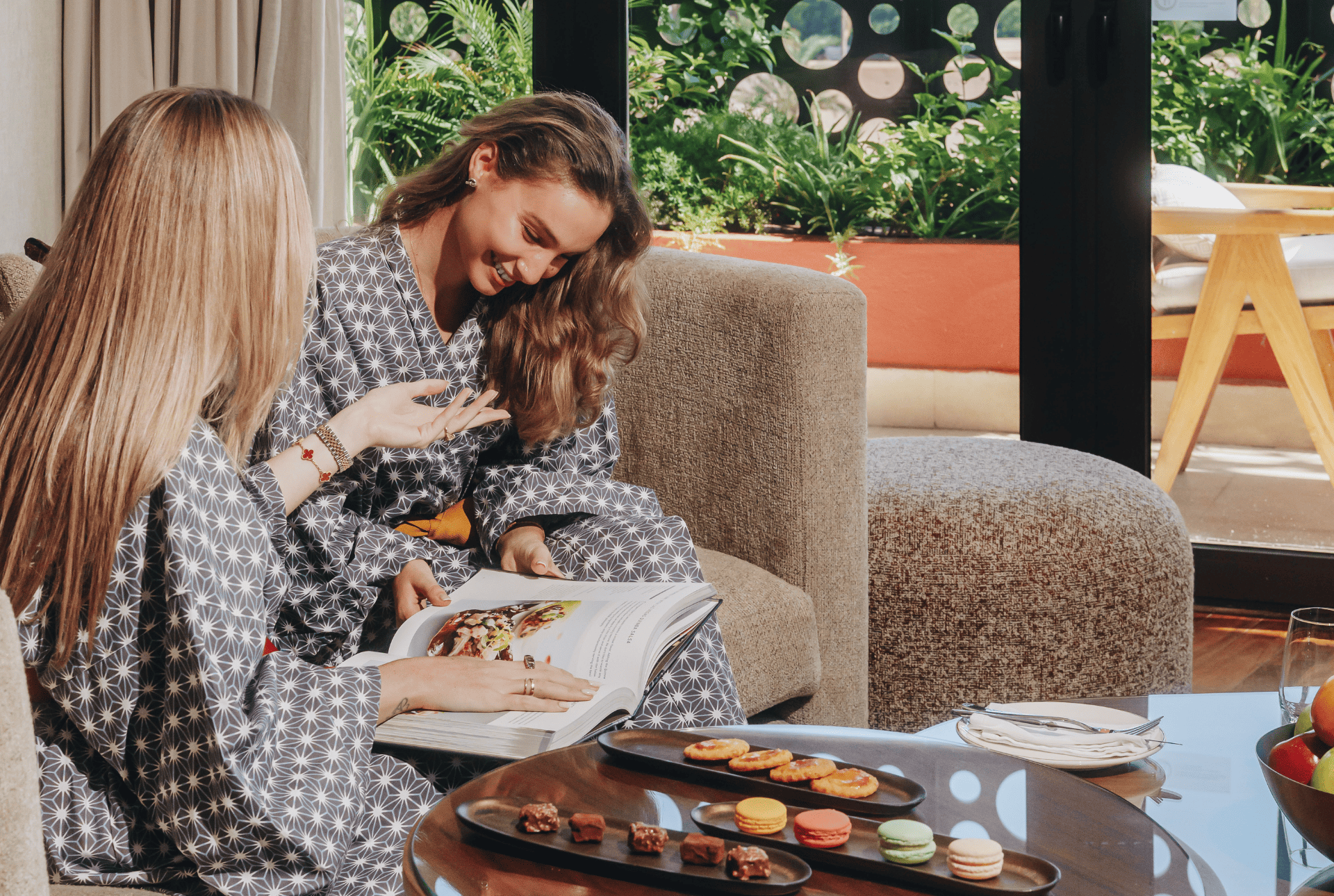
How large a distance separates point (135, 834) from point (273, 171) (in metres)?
0.55

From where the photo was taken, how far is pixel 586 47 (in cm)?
312

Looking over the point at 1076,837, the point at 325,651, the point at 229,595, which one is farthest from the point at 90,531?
the point at 1076,837

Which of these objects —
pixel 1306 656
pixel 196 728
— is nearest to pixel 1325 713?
pixel 1306 656

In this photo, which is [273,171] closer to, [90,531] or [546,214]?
[90,531]

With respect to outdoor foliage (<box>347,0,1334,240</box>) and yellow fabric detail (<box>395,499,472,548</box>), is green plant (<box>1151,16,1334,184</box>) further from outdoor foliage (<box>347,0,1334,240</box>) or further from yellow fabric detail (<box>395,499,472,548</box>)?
yellow fabric detail (<box>395,499,472,548</box>)

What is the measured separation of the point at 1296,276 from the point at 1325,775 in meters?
2.25

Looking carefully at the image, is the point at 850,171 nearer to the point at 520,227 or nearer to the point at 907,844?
the point at 520,227

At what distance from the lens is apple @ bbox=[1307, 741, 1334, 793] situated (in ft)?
2.66

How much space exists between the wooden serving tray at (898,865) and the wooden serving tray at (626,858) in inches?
0.5

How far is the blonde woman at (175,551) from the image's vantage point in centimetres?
94

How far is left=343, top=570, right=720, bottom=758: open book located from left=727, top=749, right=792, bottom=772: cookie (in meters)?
→ 0.21

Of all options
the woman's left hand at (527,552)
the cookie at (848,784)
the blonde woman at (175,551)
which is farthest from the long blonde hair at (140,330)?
the cookie at (848,784)

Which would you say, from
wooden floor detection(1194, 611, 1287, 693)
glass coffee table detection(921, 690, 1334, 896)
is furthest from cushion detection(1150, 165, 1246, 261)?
glass coffee table detection(921, 690, 1334, 896)

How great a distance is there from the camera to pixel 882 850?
751 millimetres
